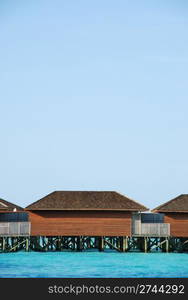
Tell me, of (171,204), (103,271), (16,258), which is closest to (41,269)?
(103,271)

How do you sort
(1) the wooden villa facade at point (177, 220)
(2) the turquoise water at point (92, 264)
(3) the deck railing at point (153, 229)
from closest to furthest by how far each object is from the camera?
(2) the turquoise water at point (92, 264) → (3) the deck railing at point (153, 229) → (1) the wooden villa facade at point (177, 220)

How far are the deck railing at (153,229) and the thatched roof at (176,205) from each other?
4.00 feet

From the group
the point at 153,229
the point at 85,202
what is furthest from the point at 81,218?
the point at 153,229

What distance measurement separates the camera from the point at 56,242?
A: 2539 inches

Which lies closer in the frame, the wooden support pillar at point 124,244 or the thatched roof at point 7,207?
the thatched roof at point 7,207

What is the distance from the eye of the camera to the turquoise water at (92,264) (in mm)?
48375

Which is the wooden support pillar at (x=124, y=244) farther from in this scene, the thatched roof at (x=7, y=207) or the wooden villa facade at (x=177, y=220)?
the thatched roof at (x=7, y=207)

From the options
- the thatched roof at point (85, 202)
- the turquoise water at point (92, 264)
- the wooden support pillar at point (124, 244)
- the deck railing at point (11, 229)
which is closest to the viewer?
the turquoise water at point (92, 264)

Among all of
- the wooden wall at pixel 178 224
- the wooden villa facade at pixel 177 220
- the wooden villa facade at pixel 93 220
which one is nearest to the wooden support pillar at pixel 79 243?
the wooden villa facade at pixel 93 220

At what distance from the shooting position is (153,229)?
6284 centimetres

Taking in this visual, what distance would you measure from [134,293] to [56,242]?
31183 mm

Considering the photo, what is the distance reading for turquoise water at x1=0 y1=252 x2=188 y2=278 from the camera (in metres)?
48.4

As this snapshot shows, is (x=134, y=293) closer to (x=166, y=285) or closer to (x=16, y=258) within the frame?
(x=166, y=285)

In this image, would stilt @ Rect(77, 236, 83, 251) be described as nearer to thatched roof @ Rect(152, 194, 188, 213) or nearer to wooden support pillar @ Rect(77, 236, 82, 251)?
wooden support pillar @ Rect(77, 236, 82, 251)
